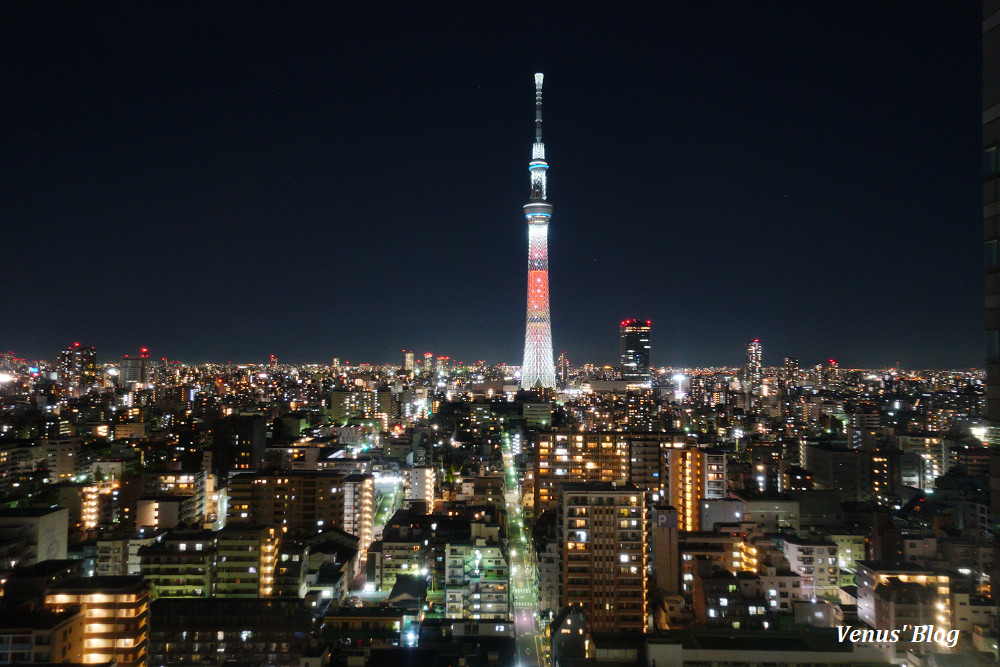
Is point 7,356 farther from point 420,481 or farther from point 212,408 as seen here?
point 420,481

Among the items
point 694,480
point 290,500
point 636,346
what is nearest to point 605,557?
point 694,480

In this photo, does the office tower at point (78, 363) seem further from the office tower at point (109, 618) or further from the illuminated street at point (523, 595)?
the office tower at point (109, 618)

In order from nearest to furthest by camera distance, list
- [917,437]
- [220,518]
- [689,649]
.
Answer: [689,649] → [220,518] → [917,437]

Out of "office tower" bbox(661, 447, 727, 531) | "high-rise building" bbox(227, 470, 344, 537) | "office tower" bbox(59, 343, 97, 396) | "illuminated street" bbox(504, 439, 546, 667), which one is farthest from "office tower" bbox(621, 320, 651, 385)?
"high-rise building" bbox(227, 470, 344, 537)

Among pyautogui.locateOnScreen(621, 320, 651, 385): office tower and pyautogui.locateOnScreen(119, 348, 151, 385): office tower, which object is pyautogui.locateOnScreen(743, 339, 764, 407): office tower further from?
pyautogui.locateOnScreen(119, 348, 151, 385): office tower

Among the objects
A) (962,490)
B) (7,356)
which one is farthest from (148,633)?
(7,356)

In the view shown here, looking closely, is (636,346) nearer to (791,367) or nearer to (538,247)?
(791,367)
